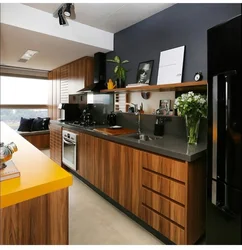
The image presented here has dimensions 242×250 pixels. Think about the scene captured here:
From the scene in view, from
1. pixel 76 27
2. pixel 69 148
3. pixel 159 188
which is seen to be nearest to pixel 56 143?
pixel 69 148

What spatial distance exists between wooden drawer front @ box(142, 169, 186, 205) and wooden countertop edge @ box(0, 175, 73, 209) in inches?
35.7

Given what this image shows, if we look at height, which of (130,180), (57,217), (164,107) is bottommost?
(130,180)

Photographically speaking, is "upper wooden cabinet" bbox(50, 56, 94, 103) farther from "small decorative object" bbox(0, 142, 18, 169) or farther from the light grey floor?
"small decorative object" bbox(0, 142, 18, 169)

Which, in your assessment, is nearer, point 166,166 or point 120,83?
point 166,166

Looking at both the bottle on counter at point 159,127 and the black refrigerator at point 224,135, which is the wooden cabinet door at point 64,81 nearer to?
the bottle on counter at point 159,127

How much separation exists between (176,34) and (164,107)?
0.86 metres

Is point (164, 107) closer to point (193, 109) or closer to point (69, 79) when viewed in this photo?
point (193, 109)

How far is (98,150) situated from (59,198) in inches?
55.3

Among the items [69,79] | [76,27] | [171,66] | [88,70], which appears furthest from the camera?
[69,79]

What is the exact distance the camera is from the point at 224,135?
3.57ft

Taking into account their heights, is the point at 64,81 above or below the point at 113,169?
above

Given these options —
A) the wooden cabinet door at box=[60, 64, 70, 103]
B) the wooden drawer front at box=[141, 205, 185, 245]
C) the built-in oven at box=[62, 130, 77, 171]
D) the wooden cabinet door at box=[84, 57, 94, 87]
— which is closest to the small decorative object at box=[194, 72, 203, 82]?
the wooden drawer front at box=[141, 205, 185, 245]

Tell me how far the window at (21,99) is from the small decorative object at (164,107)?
4.19 m

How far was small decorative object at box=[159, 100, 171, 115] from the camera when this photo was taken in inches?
87.5
